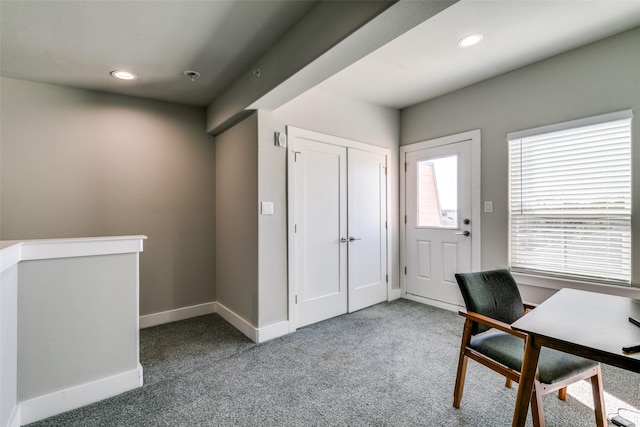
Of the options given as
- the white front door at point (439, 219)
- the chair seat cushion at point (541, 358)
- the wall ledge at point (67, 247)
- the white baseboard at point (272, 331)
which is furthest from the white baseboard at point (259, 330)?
the white front door at point (439, 219)

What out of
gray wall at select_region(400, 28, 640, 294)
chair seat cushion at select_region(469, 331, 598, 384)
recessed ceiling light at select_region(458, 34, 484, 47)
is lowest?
chair seat cushion at select_region(469, 331, 598, 384)

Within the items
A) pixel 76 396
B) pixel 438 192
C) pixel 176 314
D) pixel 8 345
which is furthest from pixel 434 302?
pixel 8 345

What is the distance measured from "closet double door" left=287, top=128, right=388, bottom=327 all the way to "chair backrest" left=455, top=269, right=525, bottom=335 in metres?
1.69

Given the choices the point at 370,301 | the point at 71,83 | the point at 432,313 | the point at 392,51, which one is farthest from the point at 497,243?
the point at 71,83

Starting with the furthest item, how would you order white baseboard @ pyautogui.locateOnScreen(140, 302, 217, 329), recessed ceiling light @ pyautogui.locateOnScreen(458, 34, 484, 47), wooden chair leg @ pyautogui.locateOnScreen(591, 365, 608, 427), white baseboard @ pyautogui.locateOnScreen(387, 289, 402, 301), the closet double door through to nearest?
white baseboard @ pyautogui.locateOnScreen(387, 289, 402, 301), white baseboard @ pyautogui.locateOnScreen(140, 302, 217, 329), the closet double door, recessed ceiling light @ pyautogui.locateOnScreen(458, 34, 484, 47), wooden chair leg @ pyautogui.locateOnScreen(591, 365, 608, 427)

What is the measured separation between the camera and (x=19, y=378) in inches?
68.6

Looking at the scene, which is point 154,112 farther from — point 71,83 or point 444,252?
point 444,252

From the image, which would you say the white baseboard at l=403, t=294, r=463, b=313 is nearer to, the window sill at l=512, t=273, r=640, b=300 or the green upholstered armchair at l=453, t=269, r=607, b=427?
the window sill at l=512, t=273, r=640, b=300

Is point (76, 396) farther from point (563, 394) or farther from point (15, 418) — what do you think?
point (563, 394)

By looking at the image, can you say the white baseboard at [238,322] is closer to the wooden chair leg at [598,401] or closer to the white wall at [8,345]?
the white wall at [8,345]

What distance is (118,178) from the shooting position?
10.2ft

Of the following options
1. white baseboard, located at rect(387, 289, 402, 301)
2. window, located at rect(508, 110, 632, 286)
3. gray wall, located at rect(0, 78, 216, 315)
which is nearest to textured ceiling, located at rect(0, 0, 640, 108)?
gray wall, located at rect(0, 78, 216, 315)

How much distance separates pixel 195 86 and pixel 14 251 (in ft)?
6.78

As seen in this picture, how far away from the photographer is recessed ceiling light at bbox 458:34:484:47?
2.35 meters
